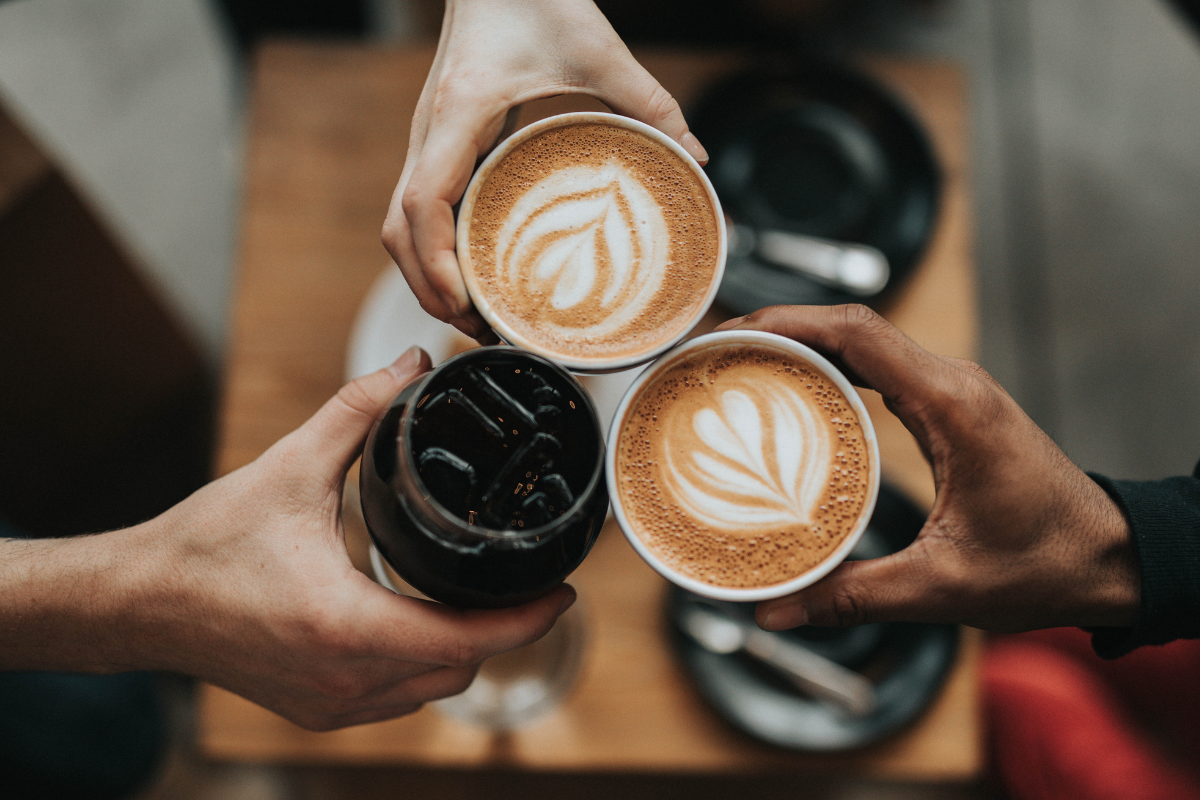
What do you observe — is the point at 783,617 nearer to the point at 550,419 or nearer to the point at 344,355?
the point at 550,419

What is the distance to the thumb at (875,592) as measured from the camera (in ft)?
2.33

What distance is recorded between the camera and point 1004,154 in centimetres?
209

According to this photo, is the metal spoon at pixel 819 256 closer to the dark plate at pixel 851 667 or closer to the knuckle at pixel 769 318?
the dark plate at pixel 851 667

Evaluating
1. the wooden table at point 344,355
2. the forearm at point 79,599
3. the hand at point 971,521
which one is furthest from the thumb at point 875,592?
the forearm at point 79,599

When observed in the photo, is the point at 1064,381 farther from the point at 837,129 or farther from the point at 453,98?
the point at 453,98

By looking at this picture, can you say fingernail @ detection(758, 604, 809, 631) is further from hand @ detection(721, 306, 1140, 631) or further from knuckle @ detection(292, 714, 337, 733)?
knuckle @ detection(292, 714, 337, 733)

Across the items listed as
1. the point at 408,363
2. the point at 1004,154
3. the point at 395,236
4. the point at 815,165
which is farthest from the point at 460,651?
the point at 1004,154

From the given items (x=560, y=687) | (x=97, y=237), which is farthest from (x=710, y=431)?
(x=97, y=237)

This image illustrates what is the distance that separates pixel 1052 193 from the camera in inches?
82.1

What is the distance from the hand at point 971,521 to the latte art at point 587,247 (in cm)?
12

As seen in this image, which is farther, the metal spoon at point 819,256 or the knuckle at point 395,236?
the metal spoon at point 819,256

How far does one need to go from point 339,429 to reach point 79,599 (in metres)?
0.28

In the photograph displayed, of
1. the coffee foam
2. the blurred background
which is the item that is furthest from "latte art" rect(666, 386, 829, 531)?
the blurred background

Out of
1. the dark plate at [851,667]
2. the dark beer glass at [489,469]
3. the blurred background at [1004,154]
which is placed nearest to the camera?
the dark beer glass at [489,469]
